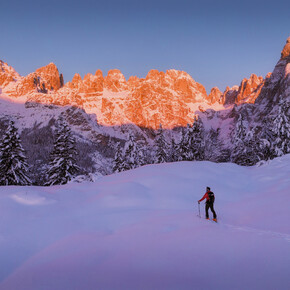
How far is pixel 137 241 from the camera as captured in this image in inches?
275

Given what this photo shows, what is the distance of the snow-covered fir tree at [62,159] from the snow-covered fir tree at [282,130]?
26.8 m

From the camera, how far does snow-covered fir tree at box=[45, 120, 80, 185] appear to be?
25.8 metres

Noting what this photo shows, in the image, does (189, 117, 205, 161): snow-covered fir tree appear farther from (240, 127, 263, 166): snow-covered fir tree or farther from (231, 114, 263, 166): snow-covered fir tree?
(240, 127, 263, 166): snow-covered fir tree

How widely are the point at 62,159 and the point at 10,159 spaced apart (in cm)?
519

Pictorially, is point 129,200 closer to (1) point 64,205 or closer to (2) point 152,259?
(1) point 64,205

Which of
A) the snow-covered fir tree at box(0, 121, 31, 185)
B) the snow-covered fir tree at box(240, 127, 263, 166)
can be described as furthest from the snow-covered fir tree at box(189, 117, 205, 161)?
the snow-covered fir tree at box(0, 121, 31, 185)

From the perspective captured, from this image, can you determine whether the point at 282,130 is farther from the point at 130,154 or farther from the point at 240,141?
the point at 130,154

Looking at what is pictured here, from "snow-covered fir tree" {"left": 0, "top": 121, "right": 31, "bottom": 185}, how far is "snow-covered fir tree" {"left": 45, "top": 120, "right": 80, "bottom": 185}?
10.5 ft

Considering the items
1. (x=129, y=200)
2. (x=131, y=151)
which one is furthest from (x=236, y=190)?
(x=131, y=151)

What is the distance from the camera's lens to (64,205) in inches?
418

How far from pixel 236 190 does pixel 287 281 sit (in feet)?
41.6

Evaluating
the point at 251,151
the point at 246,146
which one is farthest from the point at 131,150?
the point at 251,151

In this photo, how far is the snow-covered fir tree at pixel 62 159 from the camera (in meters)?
25.8

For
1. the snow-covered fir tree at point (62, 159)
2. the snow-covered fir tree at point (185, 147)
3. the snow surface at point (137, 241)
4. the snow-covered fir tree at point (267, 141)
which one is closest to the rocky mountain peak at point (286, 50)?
the snow-covered fir tree at point (267, 141)
